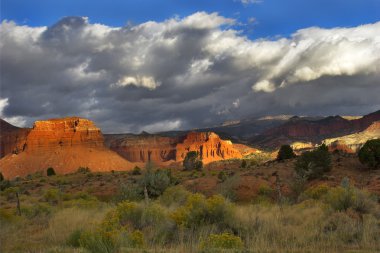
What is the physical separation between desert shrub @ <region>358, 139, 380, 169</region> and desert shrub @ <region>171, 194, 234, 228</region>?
3244cm

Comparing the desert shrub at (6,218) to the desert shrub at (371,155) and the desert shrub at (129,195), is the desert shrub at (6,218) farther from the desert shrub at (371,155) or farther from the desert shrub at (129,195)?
the desert shrub at (371,155)

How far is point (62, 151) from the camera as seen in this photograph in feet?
393

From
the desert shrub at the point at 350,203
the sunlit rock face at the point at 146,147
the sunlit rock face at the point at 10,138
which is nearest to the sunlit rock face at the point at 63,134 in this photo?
the sunlit rock face at the point at 10,138

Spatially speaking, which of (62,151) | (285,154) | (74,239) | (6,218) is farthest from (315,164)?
(62,151)

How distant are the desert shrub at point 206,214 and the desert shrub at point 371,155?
32.4 m

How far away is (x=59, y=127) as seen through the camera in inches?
5177

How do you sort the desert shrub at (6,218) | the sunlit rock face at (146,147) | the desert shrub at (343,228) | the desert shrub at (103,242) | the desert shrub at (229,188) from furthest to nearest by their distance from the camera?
the sunlit rock face at (146,147) → the desert shrub at (229,188) → the desert shrub at (6,218) → the desert shrub at (343,228) → the desert shrub at (103,242)

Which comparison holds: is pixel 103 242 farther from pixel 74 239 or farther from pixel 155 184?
pixel 155 184

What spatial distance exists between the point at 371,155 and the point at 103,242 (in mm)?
37309

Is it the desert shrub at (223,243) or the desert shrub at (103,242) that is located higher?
the desert shrub at (103,242)

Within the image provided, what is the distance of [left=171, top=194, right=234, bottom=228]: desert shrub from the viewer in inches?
483

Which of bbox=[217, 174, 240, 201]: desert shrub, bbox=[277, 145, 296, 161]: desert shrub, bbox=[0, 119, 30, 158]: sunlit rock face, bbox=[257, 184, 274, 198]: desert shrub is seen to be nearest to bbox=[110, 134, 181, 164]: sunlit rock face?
bbox=[0, 119, 30, 158]: sunlit rock face

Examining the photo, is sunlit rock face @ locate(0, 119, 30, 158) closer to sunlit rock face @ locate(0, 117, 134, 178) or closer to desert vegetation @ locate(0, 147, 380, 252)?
sunlit rock face @ locate(0, 117, 134, 178)

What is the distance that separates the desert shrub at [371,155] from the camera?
132 ft
